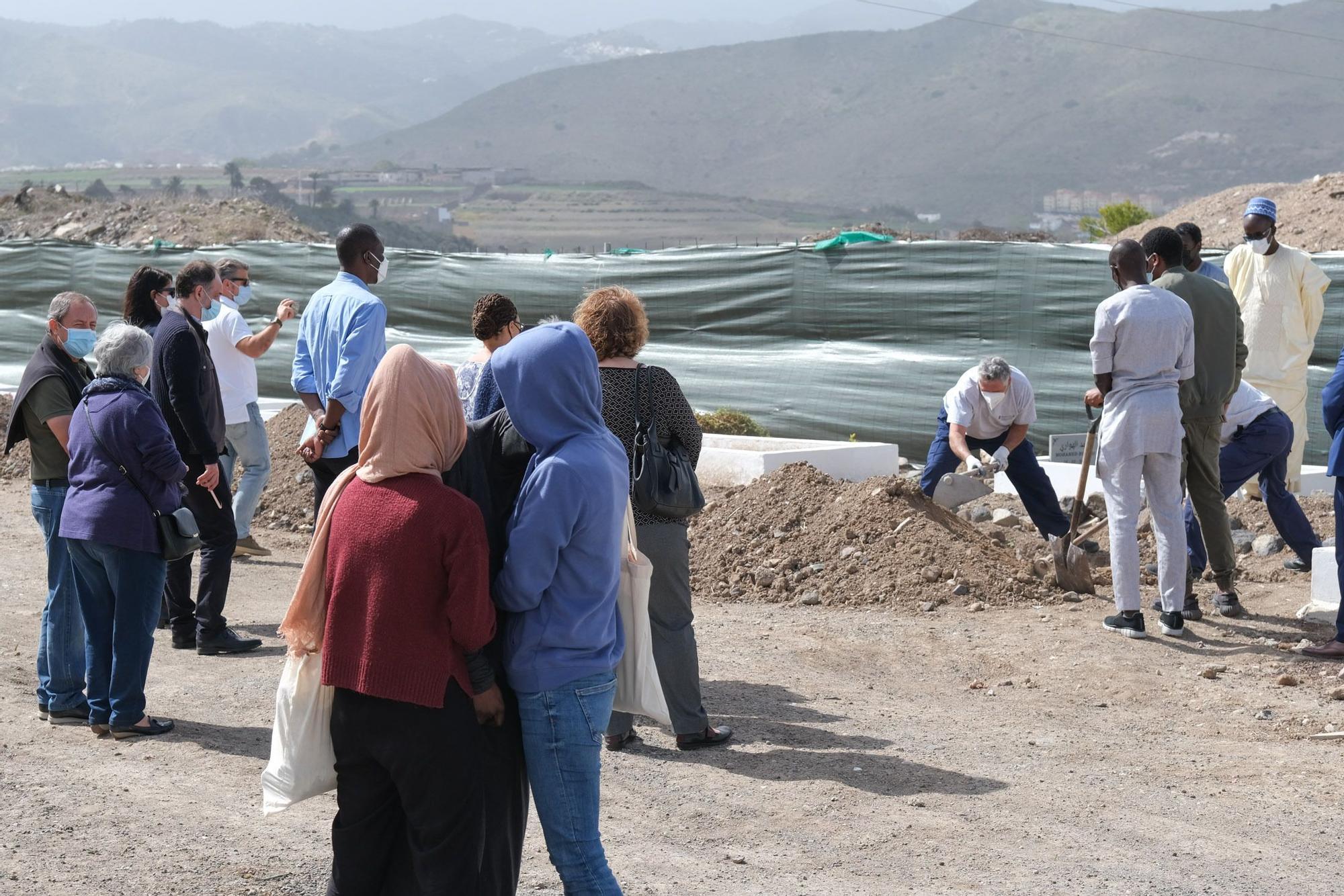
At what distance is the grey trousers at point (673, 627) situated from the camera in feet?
17.4

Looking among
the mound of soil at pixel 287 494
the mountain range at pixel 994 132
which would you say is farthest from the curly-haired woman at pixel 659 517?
the mountain range at pixel 994 132

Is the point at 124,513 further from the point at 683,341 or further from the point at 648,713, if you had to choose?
the point at 683,341

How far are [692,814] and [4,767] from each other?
254cm

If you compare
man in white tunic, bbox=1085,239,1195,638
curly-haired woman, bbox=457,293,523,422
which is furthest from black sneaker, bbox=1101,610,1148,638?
curly-haired woman, bbox=457,293,523,422

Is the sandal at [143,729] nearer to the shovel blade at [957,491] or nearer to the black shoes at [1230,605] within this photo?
the black shoes at [1230,605]

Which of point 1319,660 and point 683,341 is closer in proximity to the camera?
point 1319,660

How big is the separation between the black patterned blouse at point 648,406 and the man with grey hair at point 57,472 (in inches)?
88.6

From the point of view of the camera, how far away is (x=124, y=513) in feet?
17.4

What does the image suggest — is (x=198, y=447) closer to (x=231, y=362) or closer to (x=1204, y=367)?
(x=231, y=362)

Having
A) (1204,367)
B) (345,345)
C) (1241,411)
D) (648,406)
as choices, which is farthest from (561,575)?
(1241,411)

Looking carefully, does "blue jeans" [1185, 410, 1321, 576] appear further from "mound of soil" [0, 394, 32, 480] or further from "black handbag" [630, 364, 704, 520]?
"mound of soil" [0, 394, 32, 480]

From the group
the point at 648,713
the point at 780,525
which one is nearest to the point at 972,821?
the point at 648,713

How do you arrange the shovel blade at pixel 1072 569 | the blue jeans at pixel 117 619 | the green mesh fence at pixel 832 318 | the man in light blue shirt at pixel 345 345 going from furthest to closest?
the green mesh fence at pixel 832 318 → the shovel blade at pixel 1072 569 → the man in light blue shirt at pixel 345 345 → the blue jeans at pixel 117 619

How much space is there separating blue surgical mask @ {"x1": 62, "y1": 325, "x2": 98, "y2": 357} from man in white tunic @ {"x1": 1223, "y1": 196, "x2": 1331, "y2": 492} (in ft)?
23.8
